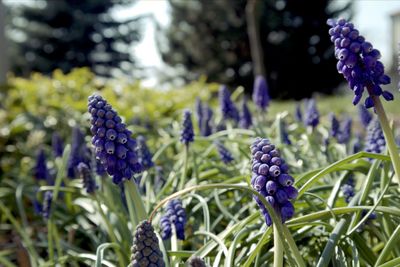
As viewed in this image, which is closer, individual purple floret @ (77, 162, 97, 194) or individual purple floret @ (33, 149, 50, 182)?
individual purple floret @ (77, 162, 97, 194)

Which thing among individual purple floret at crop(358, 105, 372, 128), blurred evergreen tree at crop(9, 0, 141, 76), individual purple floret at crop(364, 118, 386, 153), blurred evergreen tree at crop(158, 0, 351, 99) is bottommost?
individual purple floret at crop(364, 118, 386, 153)

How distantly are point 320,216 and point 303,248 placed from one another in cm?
48

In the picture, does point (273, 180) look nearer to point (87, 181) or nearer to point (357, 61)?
point (357, 61)

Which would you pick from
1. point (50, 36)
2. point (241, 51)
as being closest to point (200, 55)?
point (241, 51)

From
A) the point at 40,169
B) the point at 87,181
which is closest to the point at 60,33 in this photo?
the point at 40,169

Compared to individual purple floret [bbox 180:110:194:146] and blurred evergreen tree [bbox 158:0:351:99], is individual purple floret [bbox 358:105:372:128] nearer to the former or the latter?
individual purple floret [bbox 180:110:194:146]

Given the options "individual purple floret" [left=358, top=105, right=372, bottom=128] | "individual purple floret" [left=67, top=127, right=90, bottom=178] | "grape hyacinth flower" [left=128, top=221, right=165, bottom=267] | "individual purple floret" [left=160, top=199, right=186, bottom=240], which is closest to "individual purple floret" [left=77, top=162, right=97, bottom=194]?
"individual purple floret" [left=160, top=199, right=186, bottom=240]

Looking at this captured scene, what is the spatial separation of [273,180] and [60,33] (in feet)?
115

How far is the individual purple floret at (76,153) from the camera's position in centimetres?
332

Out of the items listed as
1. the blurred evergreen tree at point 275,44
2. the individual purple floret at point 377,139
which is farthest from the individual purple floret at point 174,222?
the blurred evergreen tree at point 275,44

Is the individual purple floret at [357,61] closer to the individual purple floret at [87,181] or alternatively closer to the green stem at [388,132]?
the green stem at [388,132]

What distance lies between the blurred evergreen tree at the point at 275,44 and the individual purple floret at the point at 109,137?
32099mm

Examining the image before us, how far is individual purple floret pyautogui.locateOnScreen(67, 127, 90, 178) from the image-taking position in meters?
3.32

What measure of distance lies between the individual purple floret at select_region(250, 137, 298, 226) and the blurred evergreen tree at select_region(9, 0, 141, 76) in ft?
110
